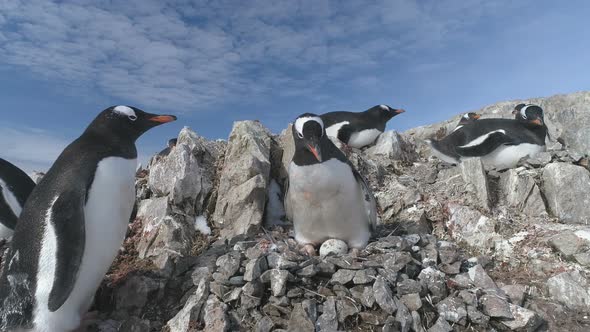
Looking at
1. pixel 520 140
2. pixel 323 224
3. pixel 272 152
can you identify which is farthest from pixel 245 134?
pixel 520 140

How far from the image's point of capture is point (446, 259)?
15.7 feet

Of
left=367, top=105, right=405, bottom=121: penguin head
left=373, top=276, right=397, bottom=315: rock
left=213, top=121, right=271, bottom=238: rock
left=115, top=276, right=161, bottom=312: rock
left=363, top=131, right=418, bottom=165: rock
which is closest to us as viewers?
left=373, top=276, right=397, bottom=315: rock

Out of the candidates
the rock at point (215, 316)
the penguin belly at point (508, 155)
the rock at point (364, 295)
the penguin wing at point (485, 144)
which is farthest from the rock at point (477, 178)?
the rock at point (215, 316)

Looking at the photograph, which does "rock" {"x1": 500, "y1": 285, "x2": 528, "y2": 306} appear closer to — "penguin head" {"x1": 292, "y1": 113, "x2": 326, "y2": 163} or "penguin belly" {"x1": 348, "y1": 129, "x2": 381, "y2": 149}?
"penguin head" {"x1": 292, "y1": 113, "x2": 326, "y2": 163}

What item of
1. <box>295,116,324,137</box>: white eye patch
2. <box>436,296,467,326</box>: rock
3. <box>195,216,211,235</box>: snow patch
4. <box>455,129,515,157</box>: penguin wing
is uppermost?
<box>295,116,324,137</box>: white eye patch

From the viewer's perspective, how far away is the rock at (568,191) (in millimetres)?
6824

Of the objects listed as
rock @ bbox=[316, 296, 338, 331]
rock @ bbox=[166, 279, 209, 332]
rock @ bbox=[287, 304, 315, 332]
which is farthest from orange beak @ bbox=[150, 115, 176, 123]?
rock @ bbox=[316, 296, 338, 331]

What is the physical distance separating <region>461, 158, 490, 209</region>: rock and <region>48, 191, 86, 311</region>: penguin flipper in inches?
223

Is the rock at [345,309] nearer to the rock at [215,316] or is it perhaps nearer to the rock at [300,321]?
the rock at [300,321]

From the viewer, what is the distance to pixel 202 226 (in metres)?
6.01

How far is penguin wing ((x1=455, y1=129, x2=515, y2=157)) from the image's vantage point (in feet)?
25.4

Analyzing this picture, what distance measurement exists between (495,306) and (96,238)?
3.91 metres

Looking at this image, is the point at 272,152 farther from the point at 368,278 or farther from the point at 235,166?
the point at 368,278

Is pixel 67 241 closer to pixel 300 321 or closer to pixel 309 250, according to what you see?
pixel 300 321
